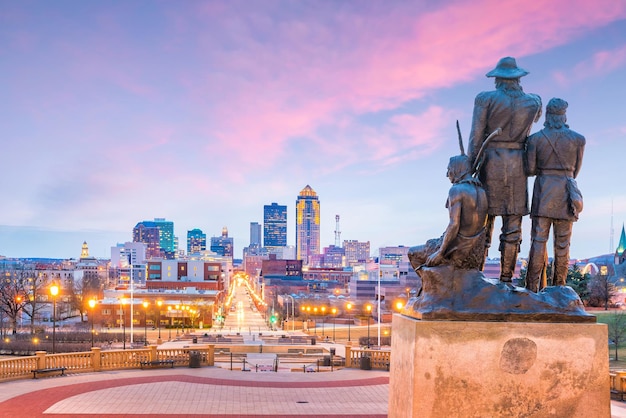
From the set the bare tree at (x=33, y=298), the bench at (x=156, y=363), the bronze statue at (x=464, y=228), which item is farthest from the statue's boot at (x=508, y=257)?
the bare tree at (x=33, y=298)

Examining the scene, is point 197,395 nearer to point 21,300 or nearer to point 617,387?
point 617,387

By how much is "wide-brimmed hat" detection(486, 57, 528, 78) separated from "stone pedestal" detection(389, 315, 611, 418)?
5.36 meters

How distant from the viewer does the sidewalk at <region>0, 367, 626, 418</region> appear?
822 inches

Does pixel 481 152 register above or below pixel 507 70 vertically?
below

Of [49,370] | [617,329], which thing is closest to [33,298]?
[49,370]

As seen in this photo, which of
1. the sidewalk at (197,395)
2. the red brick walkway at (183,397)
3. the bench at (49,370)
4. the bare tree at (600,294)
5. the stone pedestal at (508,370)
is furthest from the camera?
the bare tree at (600,294)

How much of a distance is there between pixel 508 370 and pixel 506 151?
4567 millimetres

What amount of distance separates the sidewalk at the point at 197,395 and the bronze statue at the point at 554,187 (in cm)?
1039

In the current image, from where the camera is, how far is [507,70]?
1291cm

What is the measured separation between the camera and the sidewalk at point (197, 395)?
20.9 meters

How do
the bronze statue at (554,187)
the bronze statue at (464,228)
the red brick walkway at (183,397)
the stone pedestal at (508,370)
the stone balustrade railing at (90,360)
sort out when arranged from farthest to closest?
the stone balustrade railing at (90,360) → the red brick walkway at (183,397) → the bronze statue at (554,187) → the bronze statue at (464,228) → the stone pedestal at (508,370)

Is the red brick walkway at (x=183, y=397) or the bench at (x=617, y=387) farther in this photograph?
the bench at (x=617, y=387)

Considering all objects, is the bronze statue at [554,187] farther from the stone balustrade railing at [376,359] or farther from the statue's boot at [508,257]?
the stone balustrade railing at [376,359]

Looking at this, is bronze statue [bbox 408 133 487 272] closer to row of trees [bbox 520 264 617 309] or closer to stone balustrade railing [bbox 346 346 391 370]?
stone balustrade railing [bbox 346 346 391 370]
